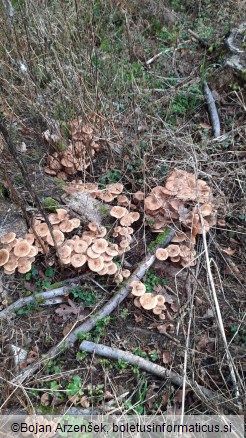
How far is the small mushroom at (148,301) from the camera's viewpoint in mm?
3705

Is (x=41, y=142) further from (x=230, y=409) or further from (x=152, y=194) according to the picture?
(x=230, y=409)

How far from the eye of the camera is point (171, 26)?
755cm

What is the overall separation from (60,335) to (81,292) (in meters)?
0.48

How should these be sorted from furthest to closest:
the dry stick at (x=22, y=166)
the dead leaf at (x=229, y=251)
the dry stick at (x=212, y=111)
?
the dry stick at (x=212, y=111)
the dead leaf at (x=229, y=251)
the dry stick at (x=22, y=166)

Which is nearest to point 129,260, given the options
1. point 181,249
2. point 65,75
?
point 181,249

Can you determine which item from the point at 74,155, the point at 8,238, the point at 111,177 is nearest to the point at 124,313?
the point at 8,238

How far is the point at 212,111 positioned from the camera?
5.86 metres

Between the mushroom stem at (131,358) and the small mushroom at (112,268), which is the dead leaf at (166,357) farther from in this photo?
the small mushroom at (112,268)

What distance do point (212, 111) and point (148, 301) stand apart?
355 cm

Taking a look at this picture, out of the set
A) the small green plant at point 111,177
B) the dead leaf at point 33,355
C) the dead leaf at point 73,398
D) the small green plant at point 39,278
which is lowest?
the dead leaf at point 73,398

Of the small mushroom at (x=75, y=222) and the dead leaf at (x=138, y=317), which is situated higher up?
the small mushroom at (x=75, y=222)

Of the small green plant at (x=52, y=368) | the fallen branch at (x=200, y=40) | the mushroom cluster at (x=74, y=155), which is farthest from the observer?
the fallen branch at (x=200, y=40)

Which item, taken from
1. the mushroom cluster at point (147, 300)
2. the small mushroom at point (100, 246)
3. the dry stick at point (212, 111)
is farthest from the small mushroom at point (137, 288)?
the dry stick at point (212, 111)

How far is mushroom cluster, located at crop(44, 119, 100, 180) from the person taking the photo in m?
4.75
